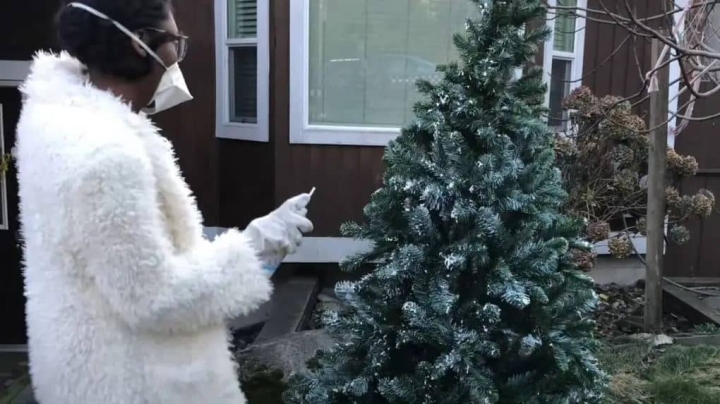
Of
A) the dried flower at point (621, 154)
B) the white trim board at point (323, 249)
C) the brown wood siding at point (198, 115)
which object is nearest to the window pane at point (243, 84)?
the brown wood siding at point (198, 115)

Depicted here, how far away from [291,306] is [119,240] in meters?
3.68

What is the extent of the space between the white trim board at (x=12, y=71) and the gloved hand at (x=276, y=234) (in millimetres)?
4731

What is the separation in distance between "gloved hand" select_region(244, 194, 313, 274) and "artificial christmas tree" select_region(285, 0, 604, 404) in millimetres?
831

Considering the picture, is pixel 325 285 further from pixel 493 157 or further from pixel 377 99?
pixel 493 157

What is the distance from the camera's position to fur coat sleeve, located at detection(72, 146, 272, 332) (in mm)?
1374

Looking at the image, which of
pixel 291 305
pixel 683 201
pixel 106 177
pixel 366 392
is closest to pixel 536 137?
pixel 366 392

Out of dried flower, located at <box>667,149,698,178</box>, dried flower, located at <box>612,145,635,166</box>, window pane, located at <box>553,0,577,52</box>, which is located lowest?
dried flower, located at <box>667,149,698,178</box>

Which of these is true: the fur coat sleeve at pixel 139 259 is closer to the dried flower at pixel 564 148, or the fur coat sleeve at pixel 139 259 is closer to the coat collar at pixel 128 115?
the coat collar at pixel 128 115

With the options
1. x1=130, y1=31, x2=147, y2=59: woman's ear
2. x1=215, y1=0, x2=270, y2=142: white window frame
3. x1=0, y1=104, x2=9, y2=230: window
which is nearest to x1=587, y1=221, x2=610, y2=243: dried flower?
x1=215, y1=0, x2=270, y2=142: white window frame

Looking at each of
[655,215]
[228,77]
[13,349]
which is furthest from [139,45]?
[13,349]

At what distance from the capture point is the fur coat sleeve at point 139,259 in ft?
4.51

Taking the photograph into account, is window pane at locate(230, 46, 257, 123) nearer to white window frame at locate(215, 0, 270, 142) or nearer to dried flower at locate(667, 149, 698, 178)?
white window frame at locate(215, 0, 270, 142)

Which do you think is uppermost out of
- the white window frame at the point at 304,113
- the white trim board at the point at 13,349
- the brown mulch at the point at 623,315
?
→ the white window frame at the point at 304,113

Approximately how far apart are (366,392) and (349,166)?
10.1ft
